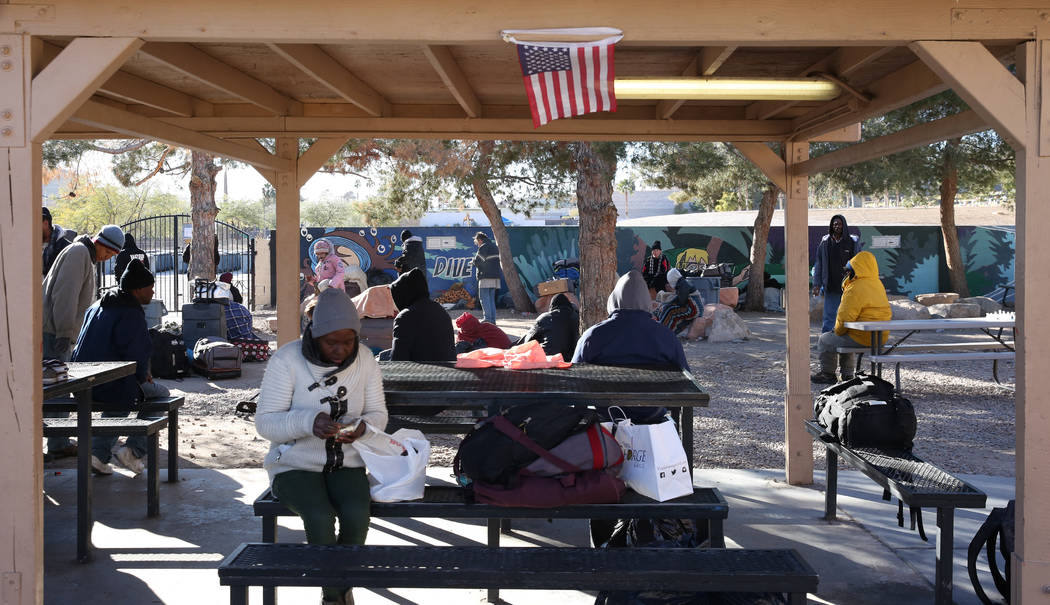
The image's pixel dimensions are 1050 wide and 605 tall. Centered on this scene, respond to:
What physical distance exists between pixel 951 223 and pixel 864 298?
522 inches

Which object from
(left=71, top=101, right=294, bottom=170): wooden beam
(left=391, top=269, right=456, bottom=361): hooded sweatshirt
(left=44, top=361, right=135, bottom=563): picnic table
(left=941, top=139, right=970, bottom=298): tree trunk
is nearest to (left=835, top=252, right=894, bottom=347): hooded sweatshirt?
(left=391, top=269, right=456, bottom=361): hooded sweatshirt

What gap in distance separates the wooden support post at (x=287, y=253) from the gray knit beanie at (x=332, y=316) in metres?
2.63

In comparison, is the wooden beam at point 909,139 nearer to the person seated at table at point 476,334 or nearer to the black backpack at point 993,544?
the black backpack at point 993,544

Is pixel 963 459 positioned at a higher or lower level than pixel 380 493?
lower

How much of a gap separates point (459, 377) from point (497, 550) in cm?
179

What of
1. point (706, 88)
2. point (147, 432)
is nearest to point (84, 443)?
point (147, 432)

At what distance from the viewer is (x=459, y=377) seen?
4984 millimetres

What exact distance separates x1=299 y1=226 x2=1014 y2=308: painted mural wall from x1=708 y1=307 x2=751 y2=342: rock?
762cm

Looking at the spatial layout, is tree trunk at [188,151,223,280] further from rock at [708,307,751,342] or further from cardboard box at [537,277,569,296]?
rock at [708,307,751,342]

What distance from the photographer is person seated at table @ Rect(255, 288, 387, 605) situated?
12.4 ft

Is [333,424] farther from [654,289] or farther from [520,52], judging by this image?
[654,289]

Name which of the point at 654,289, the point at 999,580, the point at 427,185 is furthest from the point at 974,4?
the point at 427,185

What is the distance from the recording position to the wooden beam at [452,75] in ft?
15.0

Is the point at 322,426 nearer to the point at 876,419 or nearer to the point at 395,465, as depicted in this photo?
the point at 395,465
